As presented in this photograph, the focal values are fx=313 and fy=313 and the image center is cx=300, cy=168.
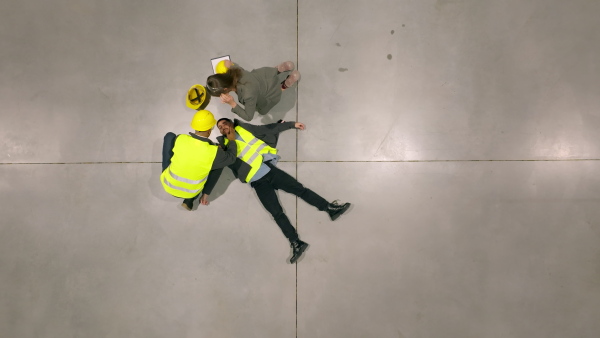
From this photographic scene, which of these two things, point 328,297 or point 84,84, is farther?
point 84,84

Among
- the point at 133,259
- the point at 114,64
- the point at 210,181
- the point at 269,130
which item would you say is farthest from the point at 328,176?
the point at 114,64

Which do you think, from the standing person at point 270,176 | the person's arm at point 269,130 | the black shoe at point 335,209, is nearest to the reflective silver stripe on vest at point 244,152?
the standing person at point 270,176

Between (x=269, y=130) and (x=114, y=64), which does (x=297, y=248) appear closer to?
(x=269, y=130)

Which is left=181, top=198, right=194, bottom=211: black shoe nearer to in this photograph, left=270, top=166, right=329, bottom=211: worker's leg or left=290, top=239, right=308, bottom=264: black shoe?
left=270, top=166, right=329, bottom=211: worker's leg

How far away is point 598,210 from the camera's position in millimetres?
3348

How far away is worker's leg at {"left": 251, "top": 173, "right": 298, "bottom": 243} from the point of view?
3.29m

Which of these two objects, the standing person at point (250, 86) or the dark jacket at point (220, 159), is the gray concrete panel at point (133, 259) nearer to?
the dark jacket at point (220, 159)

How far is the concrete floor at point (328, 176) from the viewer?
3.36 m

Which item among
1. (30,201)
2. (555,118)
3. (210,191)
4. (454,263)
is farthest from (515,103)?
(30,201)

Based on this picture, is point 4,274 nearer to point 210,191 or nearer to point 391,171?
point 210,191

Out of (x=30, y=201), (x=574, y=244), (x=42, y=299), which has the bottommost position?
(x=42, y=299)

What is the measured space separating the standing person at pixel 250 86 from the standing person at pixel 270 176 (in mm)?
242

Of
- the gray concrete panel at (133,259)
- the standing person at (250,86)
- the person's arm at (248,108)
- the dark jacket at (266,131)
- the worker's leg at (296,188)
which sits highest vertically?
the standing person at (250,86)

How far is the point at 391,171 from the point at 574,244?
2077 mm
